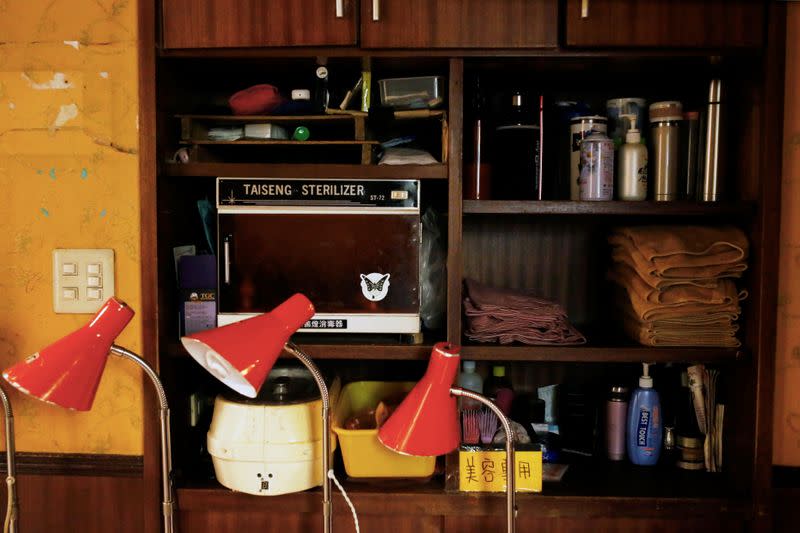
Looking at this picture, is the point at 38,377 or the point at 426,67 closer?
the point at 38,377

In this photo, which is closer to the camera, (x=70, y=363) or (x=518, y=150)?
(x=70, y=363)

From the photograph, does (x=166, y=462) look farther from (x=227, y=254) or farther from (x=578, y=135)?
(x=578, y=135)

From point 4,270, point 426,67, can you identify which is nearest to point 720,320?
point 426,67

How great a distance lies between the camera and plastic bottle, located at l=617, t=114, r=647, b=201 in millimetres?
1414

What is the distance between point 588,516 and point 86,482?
1.11 metres

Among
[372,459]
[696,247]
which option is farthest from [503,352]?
[696,247]

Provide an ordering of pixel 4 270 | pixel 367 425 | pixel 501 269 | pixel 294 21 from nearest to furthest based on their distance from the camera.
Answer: pixel 294 21, pixel 4 270, pixel 367 425, pixel 501 269

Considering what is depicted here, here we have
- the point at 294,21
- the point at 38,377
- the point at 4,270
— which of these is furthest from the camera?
the point at 4,270

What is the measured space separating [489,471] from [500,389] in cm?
29

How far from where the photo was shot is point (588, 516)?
1351mm

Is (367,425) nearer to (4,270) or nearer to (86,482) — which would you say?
(86,482)

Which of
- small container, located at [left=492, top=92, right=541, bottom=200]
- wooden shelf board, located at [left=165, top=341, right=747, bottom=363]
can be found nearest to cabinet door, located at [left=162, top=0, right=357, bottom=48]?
small container, located at [left=492, top=92, right=541, bottom=200]

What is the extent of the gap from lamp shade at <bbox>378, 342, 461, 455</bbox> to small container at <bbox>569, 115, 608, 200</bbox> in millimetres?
545

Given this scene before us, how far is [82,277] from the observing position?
4.59ft
